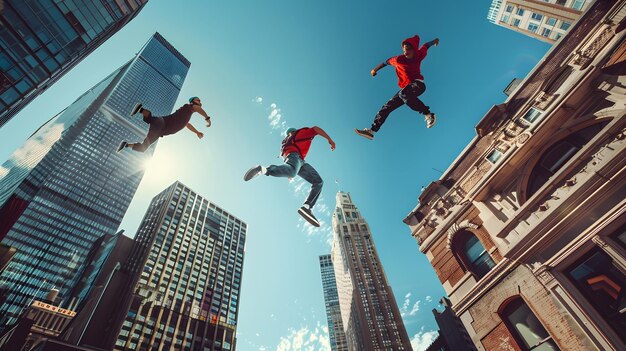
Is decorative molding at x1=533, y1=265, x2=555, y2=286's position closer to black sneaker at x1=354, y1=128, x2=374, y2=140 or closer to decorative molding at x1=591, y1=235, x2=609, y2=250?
decorative molding at x1=591, y1=235, x2=609, y2=250

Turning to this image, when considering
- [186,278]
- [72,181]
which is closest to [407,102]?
[186,278]

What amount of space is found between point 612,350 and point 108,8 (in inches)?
2989

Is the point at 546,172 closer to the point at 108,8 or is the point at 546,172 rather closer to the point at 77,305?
the point at 108,8

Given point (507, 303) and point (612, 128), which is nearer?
point (612, 128)

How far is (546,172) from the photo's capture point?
872cm

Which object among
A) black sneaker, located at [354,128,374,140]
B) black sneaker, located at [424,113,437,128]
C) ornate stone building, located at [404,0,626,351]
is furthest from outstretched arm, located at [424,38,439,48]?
ornate stone building, located at [404,0,626,351]

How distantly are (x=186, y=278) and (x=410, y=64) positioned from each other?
92.8 metres

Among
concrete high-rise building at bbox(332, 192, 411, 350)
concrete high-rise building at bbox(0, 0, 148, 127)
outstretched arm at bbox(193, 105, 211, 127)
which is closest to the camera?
outstretched arm at bbox(193, 105, 211, 127)

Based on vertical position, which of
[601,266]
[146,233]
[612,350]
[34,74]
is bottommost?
[612,350]

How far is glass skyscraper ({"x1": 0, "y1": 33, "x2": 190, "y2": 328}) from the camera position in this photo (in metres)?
91.1

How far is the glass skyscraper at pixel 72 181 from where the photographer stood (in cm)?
9112

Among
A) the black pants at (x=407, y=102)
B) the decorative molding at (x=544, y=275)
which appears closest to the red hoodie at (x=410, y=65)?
the black pants at (x=407, y=102)

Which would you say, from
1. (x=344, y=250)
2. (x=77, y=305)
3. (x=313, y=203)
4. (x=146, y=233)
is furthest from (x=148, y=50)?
(x=313, y=203)

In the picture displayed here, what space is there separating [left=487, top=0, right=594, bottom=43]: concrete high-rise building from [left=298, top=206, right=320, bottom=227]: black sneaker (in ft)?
176
